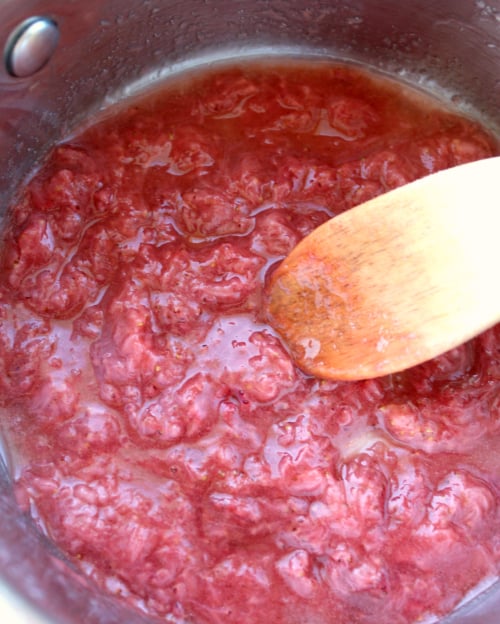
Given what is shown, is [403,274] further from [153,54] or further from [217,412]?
[153,54]

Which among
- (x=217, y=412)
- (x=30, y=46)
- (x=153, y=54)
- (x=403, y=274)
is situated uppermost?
(x=30, y=46)

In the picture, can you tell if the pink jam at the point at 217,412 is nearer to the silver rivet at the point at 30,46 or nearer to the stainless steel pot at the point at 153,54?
the stainless steel pot at the point at 153,54

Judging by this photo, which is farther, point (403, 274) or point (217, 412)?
point (217, 412)

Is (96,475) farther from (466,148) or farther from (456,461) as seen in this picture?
(466,148)

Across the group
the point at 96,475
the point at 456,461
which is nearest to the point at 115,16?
the point at 96,475

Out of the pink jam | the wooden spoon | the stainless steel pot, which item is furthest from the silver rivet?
the wooden spoon

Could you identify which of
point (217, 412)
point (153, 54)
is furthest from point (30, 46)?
point (217, 412)

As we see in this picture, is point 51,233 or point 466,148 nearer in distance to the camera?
point 51,233
